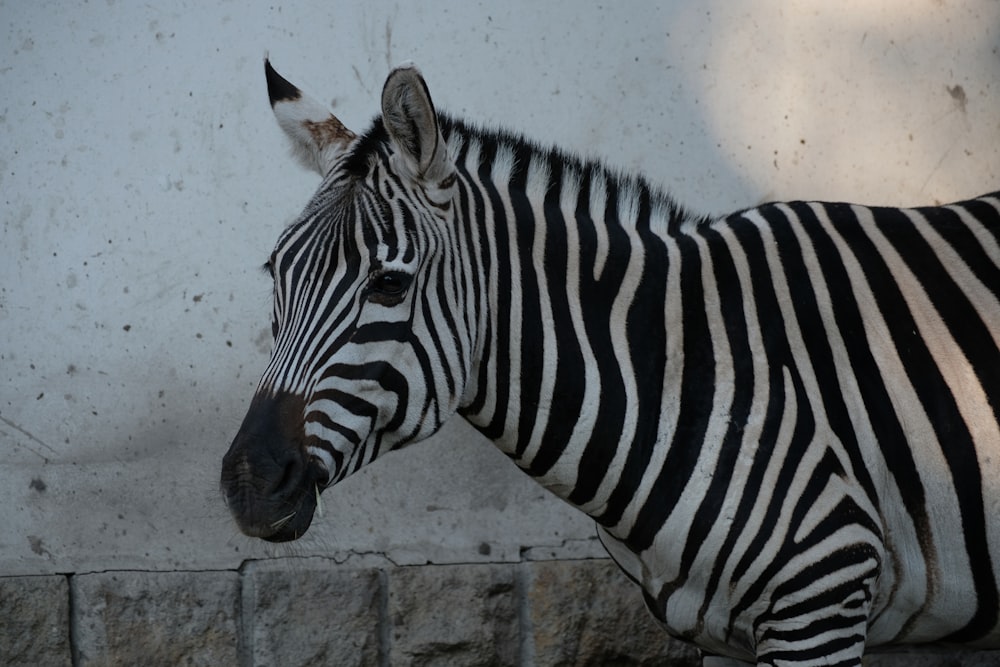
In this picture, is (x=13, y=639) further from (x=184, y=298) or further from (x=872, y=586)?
(x=872, y=586)

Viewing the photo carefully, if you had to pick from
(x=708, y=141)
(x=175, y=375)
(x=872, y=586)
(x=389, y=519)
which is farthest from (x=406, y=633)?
(x=708, y=141)

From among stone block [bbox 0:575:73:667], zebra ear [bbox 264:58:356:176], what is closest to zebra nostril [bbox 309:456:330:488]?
zebra ear [bbox 264:58:356:176]

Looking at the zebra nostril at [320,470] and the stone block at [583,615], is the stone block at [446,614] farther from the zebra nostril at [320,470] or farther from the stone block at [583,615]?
the zebra nostril at [320,470]

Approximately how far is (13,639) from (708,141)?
12.0 feet

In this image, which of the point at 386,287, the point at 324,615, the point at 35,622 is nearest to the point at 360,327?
the point at 386,287

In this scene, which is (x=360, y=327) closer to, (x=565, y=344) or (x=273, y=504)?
(x=273, y=504)

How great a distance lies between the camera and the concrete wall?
4320mm

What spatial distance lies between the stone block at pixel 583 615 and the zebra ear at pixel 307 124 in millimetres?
2058

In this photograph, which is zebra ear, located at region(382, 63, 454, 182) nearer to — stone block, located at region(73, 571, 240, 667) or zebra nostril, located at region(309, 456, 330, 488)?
zebra nostril, located at region(309, 456, 330, 488)

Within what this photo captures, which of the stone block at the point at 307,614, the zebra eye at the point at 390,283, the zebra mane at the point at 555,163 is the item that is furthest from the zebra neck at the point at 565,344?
the stone block at the point at 307,614

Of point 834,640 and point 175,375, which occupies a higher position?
point 175,375

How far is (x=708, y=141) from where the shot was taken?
4.42 meters

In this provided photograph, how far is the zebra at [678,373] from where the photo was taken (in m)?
2.71

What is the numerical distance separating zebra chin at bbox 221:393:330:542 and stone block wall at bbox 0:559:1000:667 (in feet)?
5.87
